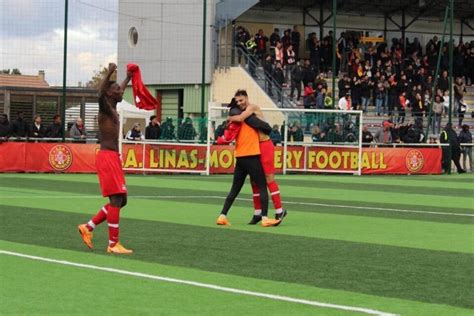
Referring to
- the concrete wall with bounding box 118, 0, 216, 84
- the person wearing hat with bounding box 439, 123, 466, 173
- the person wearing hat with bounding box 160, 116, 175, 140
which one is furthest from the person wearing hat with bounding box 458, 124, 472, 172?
the person wearing hat with bounding box 160, 116, 175, 140

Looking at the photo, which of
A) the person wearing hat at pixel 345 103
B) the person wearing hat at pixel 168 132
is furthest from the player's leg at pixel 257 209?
the person wearing hat at pixel 345 103

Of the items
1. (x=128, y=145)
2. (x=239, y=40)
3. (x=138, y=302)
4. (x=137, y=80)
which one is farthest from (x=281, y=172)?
(x=138, y=302)

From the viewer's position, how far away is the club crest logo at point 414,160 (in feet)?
130

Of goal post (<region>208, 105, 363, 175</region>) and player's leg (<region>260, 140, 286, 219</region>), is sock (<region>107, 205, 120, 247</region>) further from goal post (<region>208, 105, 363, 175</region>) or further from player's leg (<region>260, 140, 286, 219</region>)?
goal post (<region>208, 105, 363, 175</region>)

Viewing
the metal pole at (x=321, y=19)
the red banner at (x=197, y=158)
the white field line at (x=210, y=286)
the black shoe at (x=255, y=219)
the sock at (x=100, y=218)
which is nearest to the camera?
the white field line at (x=210, y=286)

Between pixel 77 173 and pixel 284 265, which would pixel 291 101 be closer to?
pixel 77 173

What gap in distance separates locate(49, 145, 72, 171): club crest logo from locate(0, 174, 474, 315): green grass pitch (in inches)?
405

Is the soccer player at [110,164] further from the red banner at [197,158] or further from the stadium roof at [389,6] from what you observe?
the stadium roof at [389,6]

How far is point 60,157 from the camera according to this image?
3438 cm

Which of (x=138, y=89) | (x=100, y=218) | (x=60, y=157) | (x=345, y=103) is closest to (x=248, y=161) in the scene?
(x=138, y=89)

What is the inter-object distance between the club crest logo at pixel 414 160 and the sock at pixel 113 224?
90.3ft

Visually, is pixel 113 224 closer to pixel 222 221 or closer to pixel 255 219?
pixel 222 221

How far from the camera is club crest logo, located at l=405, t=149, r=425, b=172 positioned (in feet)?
130

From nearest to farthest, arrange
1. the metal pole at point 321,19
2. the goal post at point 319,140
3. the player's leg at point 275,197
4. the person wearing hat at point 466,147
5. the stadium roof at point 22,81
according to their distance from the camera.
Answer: the player's leg at point 275,197 < the goal post at point 319,140 < the stadium roof at point 22,81 < the person wearing hat at point 466,147 < the metal pole at point 321,19
